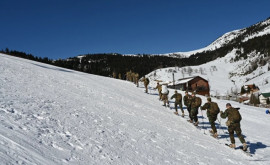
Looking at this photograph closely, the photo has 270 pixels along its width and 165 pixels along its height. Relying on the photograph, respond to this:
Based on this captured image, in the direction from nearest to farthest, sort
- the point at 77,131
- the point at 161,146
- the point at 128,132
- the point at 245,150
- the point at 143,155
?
the point at 143,155
the point at 77,131
the point at 161,146
the point at 128,132
the point at 245,150

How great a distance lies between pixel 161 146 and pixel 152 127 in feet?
8.91

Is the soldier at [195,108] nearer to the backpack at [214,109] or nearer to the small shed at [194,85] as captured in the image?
the backpack at [214,109]

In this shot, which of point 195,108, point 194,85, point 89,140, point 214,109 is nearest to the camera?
point 89,140

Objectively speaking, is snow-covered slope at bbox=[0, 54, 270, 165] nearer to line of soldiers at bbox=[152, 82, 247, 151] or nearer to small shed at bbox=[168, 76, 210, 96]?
line of soldiers at bbox=[152, 82, 247, 151]

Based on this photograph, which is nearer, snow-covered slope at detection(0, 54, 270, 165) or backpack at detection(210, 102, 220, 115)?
snow-covered slope at detection(0, 54, 270, 165)

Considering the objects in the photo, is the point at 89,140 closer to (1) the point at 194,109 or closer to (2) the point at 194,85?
(1) the point at 194,109

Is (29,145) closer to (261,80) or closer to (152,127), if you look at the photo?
(152,127)

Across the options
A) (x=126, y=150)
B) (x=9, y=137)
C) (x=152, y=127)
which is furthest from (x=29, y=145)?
(x=152, y=127)

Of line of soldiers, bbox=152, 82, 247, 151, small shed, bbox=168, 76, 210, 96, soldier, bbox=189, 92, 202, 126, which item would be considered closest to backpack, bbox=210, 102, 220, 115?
line of soldiers, bbox=152, 82, 247, 151

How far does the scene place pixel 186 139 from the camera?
1088cm

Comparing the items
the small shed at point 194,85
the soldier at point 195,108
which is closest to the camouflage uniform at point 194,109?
the soldier at point 195,108

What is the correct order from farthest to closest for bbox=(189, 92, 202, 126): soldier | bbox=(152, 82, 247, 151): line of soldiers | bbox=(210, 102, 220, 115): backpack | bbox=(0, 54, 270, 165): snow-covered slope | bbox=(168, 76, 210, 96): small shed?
1. bbox=(168, 76, 210, 96): small shed
2. bbox=(189, 92, 202, 126): soldier
3. bbox=(210, 102, 220, 115): backpack
4. bbox=(152, 82, 247, 151): line of soldiers
5. bbox=(0, 54, 270, 165): snow-covered slope

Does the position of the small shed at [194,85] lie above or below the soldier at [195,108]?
below

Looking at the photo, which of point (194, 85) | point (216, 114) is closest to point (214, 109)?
point (216, 114)
